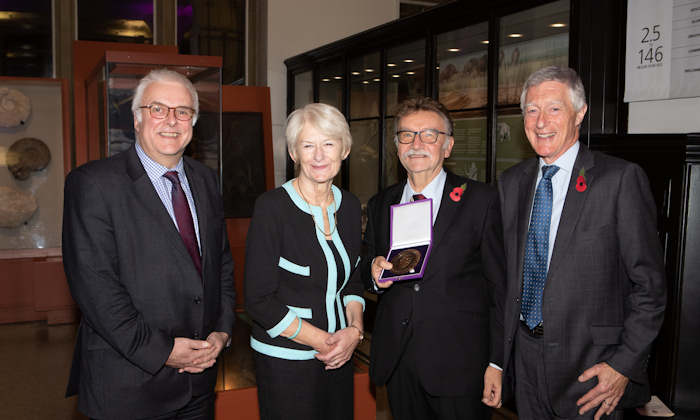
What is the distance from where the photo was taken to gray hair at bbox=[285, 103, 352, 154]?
2.11 metres

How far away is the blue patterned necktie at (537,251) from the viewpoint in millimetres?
2094

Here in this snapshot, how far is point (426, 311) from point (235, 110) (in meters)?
5.66

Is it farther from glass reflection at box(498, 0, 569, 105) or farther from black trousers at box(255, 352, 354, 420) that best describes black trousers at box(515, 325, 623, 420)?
glass reflection at box(498, 0, 569, 105)

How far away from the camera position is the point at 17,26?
761 cm

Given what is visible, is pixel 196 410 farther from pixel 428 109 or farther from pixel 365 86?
pixel 365 86

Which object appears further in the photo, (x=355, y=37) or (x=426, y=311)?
(x=355, y=37)

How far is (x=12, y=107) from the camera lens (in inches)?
255

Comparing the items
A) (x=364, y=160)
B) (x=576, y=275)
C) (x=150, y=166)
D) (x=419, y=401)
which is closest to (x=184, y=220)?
(x=150, y=166)

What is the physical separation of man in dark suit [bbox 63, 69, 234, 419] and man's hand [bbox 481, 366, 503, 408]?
1.03 metres

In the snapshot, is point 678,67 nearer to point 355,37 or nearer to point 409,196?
point 409,196

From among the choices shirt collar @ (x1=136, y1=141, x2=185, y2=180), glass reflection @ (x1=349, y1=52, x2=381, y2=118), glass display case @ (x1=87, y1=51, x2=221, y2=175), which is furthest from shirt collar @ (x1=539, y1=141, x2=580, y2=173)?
glass reflection @ (x1=349, y1=52, x2=381, y2=118)

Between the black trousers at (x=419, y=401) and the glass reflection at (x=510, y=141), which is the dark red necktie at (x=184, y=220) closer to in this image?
the black trousers at (x=419, y=401)

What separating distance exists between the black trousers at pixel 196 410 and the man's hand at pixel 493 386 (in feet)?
3.51

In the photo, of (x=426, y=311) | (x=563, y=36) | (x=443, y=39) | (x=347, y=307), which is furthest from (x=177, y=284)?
(x=443, y=39)
